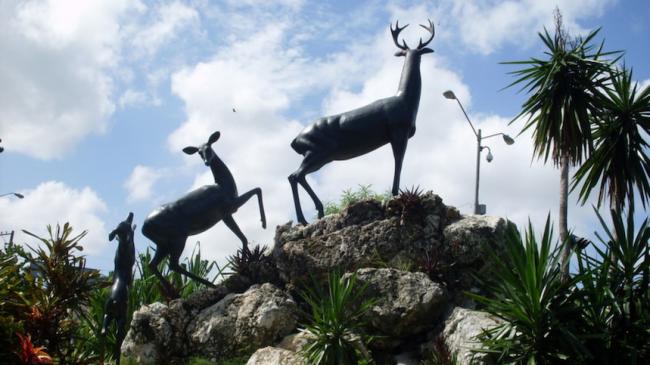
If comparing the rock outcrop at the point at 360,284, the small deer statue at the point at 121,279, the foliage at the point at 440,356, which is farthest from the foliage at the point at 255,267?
the foliage at the point at 440,356

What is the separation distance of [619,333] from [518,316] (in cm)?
126

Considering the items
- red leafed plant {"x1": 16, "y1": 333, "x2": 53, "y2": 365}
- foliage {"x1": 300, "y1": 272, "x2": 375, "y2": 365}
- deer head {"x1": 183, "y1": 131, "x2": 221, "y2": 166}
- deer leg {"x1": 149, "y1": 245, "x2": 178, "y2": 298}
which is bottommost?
red leafed plant {"x1": 16, "y1": 333, "x2": 53, "y2": 365}

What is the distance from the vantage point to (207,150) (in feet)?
42.0

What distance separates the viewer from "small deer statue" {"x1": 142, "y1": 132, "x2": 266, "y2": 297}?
12594 millimetres

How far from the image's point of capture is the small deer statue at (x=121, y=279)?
11242mm

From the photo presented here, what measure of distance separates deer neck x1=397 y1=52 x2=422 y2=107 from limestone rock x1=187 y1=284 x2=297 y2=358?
4236 millimetres

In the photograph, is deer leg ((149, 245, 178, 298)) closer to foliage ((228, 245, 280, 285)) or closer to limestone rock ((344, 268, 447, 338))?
foliage ((228, 245, 280, 285))

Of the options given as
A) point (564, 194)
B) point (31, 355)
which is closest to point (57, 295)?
point (31, 355)

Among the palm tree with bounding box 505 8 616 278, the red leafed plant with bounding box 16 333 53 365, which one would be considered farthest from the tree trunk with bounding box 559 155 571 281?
the red leafed plant with bounding box 16 333 53 365

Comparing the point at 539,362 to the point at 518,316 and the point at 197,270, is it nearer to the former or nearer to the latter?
the point at 518,316

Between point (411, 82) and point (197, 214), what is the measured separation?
4.52 meters

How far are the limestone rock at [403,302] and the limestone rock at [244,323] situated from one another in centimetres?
132

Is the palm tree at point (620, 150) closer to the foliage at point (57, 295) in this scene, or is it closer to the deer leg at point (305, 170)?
the deer leg at point (305, 170)

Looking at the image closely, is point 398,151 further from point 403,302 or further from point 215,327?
point 215,327
